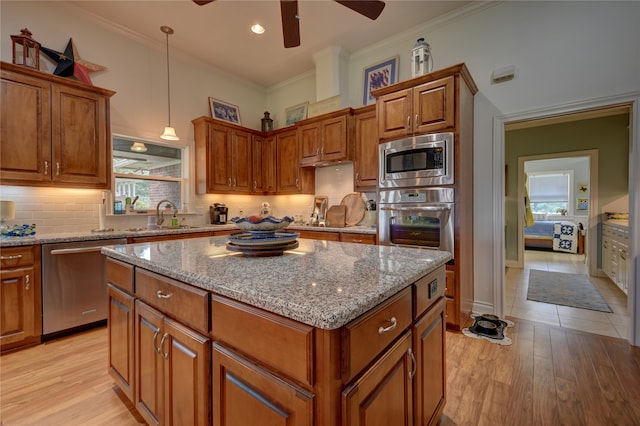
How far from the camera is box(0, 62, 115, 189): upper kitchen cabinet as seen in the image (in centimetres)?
252

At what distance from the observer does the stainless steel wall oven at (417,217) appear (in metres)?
2.62

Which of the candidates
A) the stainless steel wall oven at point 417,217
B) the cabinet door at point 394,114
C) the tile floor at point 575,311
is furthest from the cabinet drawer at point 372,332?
the tile floor at point 575,311

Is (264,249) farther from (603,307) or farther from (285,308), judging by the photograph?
(603,307)

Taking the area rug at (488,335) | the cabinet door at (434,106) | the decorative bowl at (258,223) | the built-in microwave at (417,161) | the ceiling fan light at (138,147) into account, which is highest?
the cabinet door at (434,106)

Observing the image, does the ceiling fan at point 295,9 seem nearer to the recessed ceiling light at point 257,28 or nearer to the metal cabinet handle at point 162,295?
the recessed ceiling light at point 257,28

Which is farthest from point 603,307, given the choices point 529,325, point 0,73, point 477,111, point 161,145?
point 0,73

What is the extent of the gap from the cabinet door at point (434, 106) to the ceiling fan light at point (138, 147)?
3.40m

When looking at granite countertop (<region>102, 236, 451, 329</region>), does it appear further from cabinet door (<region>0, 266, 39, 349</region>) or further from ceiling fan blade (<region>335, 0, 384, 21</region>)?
ceiling fan blade (<region>335, 0, 384, 21</region>)

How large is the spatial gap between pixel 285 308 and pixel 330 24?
3.66 m

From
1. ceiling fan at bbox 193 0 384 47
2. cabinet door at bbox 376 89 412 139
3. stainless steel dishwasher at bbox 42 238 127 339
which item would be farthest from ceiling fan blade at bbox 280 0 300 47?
stainless steel dishwasher at bbox 42 238 127 339

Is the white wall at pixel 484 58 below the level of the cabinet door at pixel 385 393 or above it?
above

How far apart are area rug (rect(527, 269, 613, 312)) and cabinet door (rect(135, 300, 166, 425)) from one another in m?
4.07

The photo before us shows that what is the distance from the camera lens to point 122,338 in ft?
5.21

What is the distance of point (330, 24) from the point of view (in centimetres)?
338
